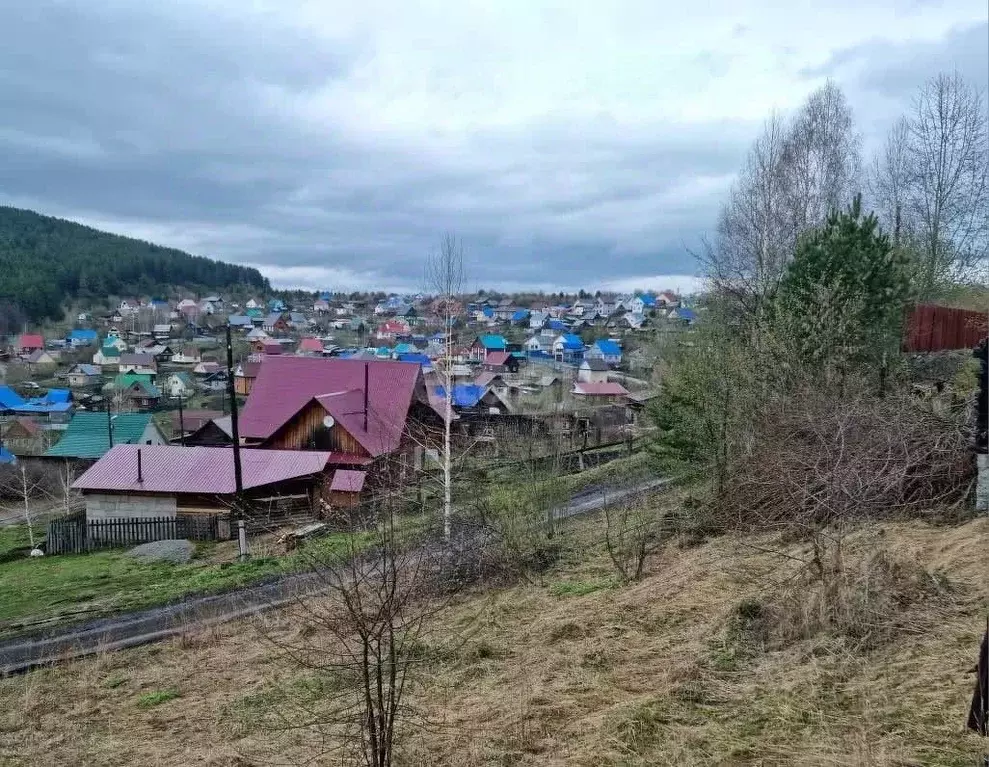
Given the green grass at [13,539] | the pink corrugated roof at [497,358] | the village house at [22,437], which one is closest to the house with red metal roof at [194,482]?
the green grass at [13,539]

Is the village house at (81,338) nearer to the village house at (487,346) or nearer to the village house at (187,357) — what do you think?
the village house at (187,357)

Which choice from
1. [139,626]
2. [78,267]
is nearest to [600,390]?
[139,626]

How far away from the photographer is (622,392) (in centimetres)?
4925

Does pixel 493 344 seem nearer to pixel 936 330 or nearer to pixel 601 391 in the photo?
pixel 601 391

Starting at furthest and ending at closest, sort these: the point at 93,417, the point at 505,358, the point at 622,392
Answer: the point at 505,358
the point at 622,392
the point at 93,417

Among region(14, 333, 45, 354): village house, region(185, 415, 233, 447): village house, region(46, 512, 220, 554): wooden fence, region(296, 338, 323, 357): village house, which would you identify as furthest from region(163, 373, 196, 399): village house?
region(46, 512, 220, 554): wooden fence

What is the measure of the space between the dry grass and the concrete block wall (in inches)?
624

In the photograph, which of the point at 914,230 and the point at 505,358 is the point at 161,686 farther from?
the point at 505,358

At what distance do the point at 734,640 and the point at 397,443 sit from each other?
19.3 meters

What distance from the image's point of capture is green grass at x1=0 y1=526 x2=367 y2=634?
532 inches

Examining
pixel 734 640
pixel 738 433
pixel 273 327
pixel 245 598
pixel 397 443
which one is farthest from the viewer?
pixel 273 327

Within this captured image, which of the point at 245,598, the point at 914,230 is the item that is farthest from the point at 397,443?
the point at 914,230

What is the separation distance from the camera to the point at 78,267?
126312 millimetres

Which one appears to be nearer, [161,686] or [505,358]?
[161,686]
